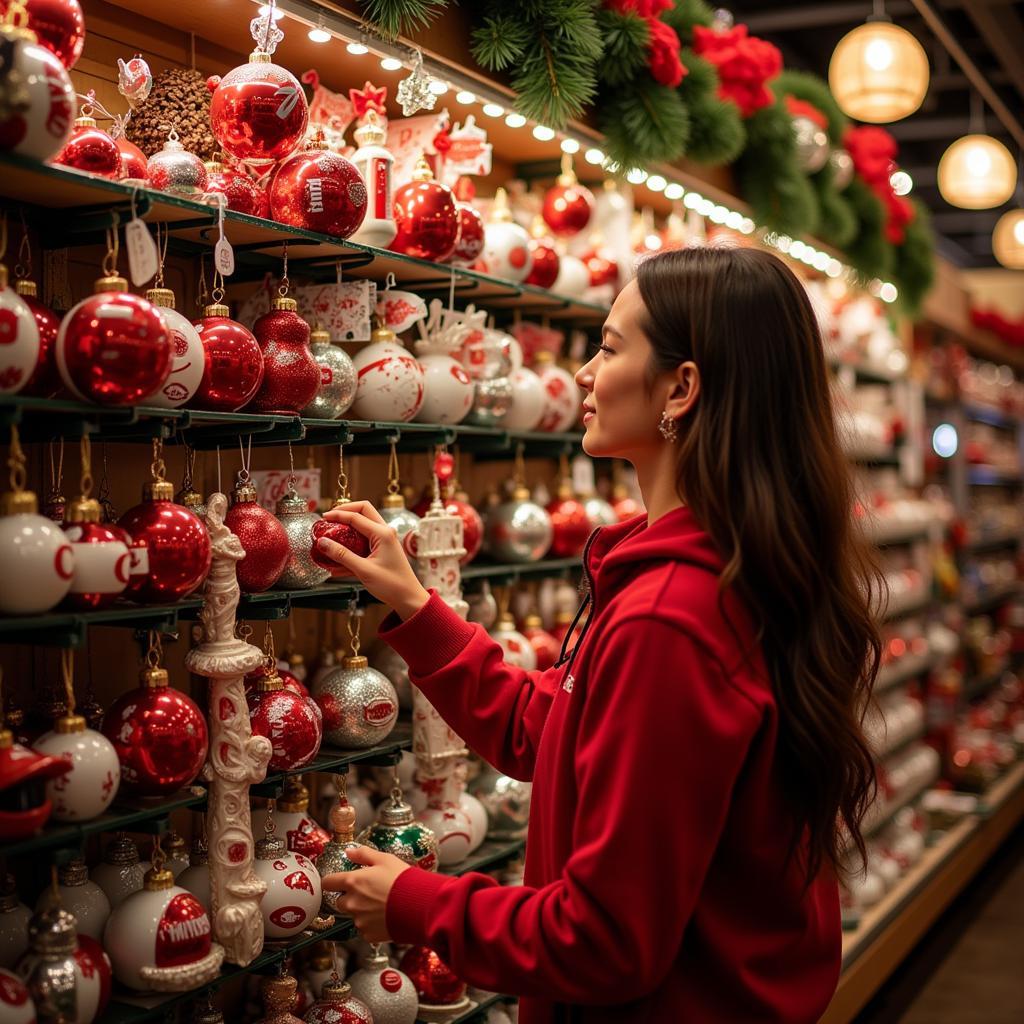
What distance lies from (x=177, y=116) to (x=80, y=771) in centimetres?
113

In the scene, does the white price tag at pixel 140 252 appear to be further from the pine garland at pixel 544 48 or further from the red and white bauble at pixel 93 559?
the pine garland at pixel 544 48

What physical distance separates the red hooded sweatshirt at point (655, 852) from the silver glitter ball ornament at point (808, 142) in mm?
2868

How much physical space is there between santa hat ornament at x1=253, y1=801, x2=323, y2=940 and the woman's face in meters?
0.93

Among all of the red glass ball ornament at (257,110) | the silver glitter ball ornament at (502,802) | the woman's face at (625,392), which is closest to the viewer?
the woman's face at (625,392)

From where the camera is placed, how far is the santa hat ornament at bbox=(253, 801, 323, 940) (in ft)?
6.40

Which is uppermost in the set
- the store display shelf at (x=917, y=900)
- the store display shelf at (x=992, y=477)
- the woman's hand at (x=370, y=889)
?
the store display shelf at (x=992, y=477)

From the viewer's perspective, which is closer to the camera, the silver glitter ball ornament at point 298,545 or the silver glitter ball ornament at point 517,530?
the silver glitter ball ornament at point 298,545

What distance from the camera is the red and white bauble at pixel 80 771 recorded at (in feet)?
5.18

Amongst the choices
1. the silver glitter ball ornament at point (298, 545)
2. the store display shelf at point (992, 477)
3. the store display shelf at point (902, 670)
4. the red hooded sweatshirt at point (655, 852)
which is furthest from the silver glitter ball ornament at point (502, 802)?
the store display shelf at point (992, 477)

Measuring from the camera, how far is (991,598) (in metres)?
7.43

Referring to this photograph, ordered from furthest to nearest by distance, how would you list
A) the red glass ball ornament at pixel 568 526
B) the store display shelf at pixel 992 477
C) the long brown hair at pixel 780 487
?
the store display shelf at pixel 992 477 → the red glass ball ornament at pixel 568 526 → the long brown hair at pixel 780 487

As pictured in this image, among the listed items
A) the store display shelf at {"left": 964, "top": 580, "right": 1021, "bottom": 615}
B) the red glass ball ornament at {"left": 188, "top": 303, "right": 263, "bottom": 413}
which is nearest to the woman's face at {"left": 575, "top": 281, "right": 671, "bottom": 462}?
the red glass ball ornament at {"left": 188, "top": 303, "right": 263, "bottom": 413}

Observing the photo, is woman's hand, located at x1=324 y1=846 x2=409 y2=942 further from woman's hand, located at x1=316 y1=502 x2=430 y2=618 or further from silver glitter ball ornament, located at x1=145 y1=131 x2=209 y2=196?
silver glitter ball ornament, located at x1=145 y1=131 x2=209 y2=196

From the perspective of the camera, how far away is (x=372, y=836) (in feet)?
7.41
